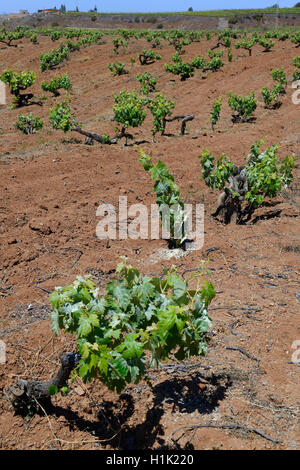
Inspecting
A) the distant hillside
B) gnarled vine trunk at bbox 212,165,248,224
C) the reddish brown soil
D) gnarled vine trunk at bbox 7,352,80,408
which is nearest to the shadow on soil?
the reddish brown soil

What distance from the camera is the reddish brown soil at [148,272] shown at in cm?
345

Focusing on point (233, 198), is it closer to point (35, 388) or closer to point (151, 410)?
point (151, 410)

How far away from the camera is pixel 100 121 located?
50.2ft

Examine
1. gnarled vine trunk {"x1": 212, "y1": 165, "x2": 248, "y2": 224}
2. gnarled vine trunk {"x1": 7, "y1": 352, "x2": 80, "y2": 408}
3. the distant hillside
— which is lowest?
gnarled vine trunk {"x1": 7, "y1": 352, "x2": 80, "y2": 408}

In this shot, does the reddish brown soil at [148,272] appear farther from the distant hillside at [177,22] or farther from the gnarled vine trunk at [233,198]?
the distant hillside at [177,22]

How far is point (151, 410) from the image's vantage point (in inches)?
141

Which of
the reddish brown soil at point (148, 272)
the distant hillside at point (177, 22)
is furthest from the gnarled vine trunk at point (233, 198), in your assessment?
the distant hillside at point (177, 22)

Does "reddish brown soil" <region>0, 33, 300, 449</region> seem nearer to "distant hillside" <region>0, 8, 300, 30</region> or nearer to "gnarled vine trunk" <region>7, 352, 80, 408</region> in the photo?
"gnarled vine trunk" <region>7, 352, 80, 408</region>

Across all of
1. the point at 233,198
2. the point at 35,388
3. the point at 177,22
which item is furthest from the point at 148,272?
the point at 177,22

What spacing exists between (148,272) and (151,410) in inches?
86.9

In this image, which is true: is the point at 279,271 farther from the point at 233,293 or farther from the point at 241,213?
the point at 241,213

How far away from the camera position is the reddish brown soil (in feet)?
11.3

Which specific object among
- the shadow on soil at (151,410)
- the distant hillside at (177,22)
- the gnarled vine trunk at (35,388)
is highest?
the distant hillside at (177,22)
